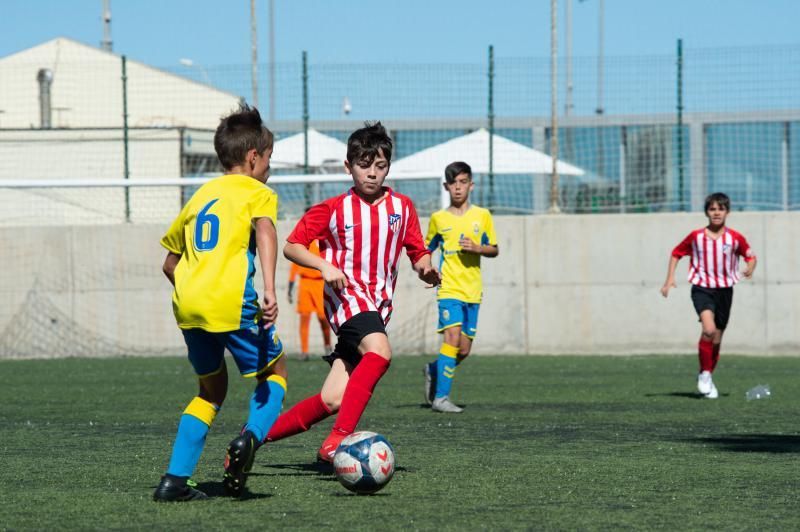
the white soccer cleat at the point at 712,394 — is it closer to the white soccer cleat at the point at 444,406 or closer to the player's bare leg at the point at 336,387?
the white soccer cleat at the point at 444,406

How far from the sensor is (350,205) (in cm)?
688

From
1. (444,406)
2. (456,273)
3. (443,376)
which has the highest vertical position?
(456,273)

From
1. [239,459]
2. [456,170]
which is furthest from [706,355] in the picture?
[239,459]

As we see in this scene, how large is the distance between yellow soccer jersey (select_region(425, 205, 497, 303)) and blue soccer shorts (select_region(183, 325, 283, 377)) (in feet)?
16.5

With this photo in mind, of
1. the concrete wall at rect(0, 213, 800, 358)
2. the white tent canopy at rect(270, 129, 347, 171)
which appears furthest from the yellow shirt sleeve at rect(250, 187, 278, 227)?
the white tent canopy at rect(270, 129, 347, 171)

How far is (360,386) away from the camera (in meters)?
6.50

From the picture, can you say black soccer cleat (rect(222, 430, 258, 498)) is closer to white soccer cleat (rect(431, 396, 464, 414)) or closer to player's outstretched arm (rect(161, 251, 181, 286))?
player's outstretched arm (rect(161, 251, 181, 286))

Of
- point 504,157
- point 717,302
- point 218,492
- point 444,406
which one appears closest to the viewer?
point 218,492

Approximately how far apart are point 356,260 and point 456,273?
3.92m

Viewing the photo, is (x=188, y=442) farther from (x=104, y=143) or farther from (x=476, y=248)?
(x=104, y=143)

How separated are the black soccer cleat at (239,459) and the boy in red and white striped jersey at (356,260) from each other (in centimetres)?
111

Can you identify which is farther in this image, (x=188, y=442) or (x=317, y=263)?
(x=317, y=263)

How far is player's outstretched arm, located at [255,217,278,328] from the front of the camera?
17.9 feet

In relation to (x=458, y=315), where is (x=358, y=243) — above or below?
above
